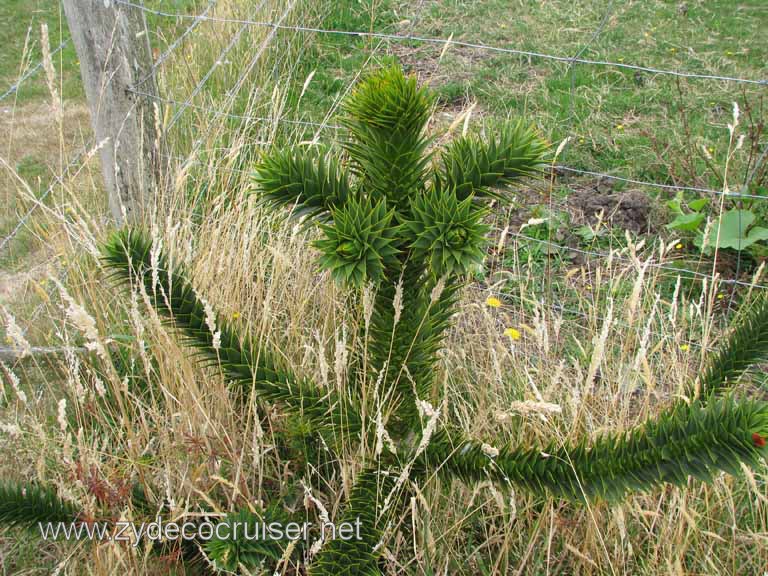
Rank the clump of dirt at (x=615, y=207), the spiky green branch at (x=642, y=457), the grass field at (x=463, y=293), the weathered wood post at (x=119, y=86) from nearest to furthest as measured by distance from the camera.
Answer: the spiky green branch at (x=642, y=457), the grass field at (x=463, y=293), the weathered wood post at (x=119, y=86), the clump of dirt at (x=615, y=207)

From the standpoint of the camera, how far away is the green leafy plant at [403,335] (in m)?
1.60

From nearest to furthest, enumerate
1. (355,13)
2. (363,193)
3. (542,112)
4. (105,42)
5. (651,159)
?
(363,193)
(105,42)
(651,159)
(542,112)
(355,13)

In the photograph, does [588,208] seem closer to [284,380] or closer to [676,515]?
[676,515]

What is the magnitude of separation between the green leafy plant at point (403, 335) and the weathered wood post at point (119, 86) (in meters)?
1.42

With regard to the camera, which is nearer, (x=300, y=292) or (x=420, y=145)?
(x=420, y=145)

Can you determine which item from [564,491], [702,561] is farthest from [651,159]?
[564,491]

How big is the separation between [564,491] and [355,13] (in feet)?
20.5

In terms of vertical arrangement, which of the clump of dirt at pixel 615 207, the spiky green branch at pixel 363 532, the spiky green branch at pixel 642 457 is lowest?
the clump of dirt at pixel 615 207

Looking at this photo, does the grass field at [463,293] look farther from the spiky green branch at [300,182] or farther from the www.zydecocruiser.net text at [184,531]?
the spiky green branch at [300,182]

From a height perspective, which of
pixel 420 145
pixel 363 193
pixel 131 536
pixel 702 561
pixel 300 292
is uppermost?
pixel 420 145

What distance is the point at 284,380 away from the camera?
78.4 inches

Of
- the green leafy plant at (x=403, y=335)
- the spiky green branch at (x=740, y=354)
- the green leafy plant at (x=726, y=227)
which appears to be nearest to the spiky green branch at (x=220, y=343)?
the green leafy plant at (x=403, y=335)

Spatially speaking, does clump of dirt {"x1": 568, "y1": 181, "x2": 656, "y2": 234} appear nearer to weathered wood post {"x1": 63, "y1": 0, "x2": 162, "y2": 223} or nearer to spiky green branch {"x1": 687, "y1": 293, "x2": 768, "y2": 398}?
spiky green branch {"x1": 687, "y1": 293, "x2": 768, "y2": 398}

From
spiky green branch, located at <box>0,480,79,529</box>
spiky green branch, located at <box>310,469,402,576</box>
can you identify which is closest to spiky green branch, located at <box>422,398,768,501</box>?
spiky green branch, located at <box>310,469,402,576</box>
